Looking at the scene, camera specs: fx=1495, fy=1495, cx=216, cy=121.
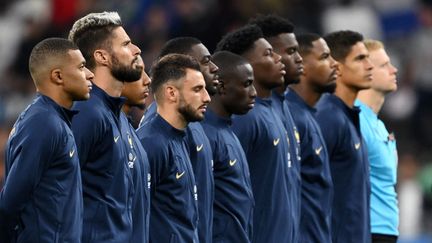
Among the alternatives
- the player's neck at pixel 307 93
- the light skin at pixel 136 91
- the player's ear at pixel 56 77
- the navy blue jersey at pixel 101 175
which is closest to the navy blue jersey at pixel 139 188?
the navy blue jersey at pixel 101 175

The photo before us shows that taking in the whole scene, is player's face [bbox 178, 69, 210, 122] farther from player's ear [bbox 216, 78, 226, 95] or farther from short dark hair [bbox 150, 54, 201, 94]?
player's ear [bbox 216, 78, 226, 95]

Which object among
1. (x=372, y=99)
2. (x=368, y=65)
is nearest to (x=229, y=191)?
(x=368, y=65)

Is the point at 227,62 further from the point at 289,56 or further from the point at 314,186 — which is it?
the point at 314,186

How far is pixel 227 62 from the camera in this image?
10.1m

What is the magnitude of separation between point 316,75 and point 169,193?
2452 mm

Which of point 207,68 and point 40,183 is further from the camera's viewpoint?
point 207,68

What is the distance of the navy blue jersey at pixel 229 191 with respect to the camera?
980 cm

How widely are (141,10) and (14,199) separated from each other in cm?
1134

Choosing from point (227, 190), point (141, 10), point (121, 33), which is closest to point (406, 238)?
point (141, 10)

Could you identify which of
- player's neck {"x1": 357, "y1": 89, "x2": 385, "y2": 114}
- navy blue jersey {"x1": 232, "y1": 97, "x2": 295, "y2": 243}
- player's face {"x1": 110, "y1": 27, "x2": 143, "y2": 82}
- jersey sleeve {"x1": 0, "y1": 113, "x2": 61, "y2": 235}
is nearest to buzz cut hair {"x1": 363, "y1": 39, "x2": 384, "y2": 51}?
player's neck {"x1": 357, "y1": 89, "x2": 385, "y2": 114}

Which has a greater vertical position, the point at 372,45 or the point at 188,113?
the point at 372,45

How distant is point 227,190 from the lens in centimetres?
984

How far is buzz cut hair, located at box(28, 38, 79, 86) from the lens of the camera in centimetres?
826

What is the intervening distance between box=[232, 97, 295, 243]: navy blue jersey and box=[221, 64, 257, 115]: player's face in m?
0.31
